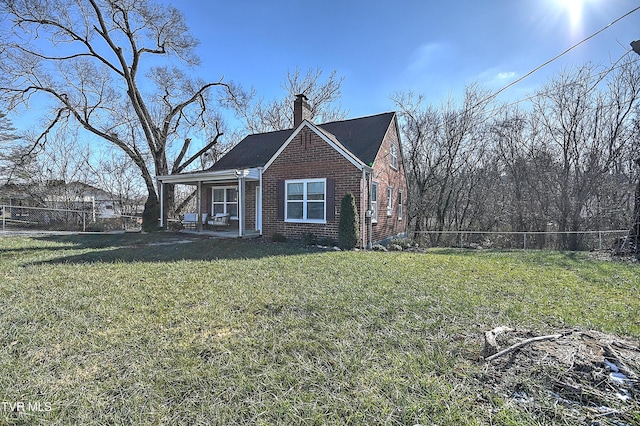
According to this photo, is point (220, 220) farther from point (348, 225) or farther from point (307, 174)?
point (348, 225)

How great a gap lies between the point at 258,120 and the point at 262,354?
2544cm

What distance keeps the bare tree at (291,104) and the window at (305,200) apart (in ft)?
44.4

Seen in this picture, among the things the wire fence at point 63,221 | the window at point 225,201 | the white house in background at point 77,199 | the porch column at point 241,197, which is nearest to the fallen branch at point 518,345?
the porch column at point 241,197

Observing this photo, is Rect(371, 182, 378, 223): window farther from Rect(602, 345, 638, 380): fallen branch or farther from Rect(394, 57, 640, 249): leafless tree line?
Rect(602, 345, 638, 380): fallen branch

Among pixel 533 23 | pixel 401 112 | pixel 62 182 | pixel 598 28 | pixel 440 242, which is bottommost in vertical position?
pixel 440 242

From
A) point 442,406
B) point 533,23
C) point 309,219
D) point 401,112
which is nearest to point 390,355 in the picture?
point 442,406

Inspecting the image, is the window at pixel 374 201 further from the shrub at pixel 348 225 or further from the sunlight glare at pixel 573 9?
the sunlight glare at pixel 573 9

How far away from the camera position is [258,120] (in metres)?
26.0

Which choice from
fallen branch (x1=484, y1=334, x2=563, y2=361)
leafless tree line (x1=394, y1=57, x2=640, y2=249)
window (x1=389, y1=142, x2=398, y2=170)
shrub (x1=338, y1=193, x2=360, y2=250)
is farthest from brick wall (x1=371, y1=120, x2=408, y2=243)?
fallen branch (x1=484, y1=334, x2=563, y2=361)

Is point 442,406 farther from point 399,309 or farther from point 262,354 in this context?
point 399,309

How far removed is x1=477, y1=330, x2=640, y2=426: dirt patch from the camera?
1972mm

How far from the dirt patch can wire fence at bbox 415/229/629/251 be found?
400 inches

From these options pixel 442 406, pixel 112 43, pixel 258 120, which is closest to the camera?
pixel 442 406

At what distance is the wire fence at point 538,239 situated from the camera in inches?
470
